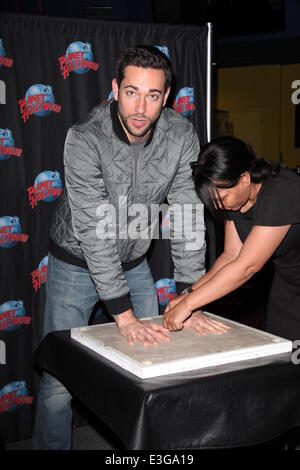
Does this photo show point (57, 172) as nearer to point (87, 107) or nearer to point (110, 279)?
point (87, 107)

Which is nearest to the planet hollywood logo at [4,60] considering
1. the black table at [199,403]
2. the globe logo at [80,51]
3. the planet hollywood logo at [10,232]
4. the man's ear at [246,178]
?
the globe logo at [80,51]

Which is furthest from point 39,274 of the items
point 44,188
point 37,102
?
point 37,102

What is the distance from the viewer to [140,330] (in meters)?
1.58

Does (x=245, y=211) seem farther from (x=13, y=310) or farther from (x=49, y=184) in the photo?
(x=13, y=310)

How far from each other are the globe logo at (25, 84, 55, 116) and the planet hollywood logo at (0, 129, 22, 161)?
0.54 ft

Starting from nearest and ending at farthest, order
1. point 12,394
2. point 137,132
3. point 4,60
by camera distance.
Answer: point 137,132 → point 4,60 → point 12,394

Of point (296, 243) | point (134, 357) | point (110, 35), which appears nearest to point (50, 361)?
point (134, 357)

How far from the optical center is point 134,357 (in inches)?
54.3

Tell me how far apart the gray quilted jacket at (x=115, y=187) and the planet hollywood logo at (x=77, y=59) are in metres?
0.76

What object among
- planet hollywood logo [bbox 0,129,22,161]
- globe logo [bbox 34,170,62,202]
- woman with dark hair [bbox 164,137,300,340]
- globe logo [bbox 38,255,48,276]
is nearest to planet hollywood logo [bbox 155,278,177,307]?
globe logo [bbox 38,255,48,276]

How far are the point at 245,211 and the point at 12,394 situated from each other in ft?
5.04

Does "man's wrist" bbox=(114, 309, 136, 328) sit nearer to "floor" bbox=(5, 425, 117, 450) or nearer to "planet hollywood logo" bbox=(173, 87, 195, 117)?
"floor" bbox=(5, 425, 117, 450)

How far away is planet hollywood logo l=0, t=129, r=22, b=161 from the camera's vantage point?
8.13 ft
